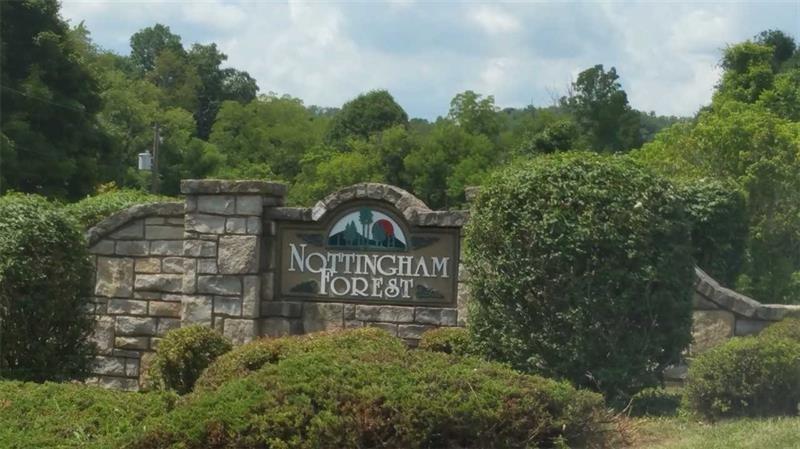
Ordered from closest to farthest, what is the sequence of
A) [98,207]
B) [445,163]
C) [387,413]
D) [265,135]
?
[387,413] → [98,207] → [445,163] → [265,135]

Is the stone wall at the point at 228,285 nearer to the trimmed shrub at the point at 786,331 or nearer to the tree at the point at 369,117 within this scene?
the trimmed shrub at the point at 786,331

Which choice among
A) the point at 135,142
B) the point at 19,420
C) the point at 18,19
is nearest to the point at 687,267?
the point at 19,420

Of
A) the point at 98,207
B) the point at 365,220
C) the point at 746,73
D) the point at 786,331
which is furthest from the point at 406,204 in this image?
the point at 746,73

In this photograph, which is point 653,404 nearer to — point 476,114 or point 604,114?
point 604,114

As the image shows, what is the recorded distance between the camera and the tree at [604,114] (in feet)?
117

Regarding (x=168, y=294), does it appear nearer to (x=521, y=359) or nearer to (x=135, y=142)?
(x=521, y=359)

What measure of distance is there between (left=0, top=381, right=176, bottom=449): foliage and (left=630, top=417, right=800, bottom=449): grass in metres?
3.05

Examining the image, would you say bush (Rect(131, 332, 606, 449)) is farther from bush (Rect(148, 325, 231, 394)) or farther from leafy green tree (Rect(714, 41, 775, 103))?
leafy green tree (Rect(714, 41, 775, 103))

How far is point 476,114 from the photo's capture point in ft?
155

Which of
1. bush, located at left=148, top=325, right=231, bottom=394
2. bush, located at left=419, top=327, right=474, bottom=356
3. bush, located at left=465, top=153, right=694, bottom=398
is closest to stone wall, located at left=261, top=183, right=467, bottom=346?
bush, located at left=419, top=327, right=474, bottom=356

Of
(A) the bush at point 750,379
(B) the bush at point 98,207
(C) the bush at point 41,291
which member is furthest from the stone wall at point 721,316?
(B) the bush at point 98,207

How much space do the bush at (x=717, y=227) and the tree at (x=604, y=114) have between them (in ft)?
70.2

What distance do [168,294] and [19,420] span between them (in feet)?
13.6

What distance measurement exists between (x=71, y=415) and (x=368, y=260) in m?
3.88
